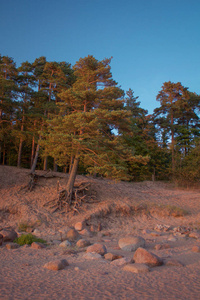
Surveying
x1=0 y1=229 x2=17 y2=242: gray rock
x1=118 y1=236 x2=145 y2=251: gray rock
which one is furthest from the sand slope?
x1=0 y1=229 x2=17 y2=242: gray rock

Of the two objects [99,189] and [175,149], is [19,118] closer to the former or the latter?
[99,189]

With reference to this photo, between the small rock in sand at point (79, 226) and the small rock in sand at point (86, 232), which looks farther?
the small rock in sand at point (79, 226)

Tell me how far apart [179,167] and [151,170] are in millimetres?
6045

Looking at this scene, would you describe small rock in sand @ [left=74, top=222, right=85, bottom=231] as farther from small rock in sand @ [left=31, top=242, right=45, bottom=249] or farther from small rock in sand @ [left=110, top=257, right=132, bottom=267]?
small rock in sand @ [left=110, top=257, right=132, bottom=267]

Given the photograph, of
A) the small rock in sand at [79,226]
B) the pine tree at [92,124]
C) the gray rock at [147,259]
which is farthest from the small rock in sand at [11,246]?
the pine tree at [92,124]

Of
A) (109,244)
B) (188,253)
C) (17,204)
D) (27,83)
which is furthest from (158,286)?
(27,83)

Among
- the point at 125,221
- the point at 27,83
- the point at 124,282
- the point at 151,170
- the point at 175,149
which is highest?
the point at 27,83

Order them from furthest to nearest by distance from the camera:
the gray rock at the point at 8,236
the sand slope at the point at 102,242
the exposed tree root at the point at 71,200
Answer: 1. the exposed tree root at the point at 71,200
2. the gray rock at the point at 8,236
3. the sand slope at the point at 102,242

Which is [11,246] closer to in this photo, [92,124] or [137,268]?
[137,268]

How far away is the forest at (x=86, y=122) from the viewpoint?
12578 millimetres

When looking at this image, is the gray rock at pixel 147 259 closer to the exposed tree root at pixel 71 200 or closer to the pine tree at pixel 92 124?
the pine tree at pixel 92 124

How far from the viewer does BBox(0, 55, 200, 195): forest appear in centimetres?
1258

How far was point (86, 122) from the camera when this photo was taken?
12422mm

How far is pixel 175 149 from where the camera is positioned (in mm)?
27453
